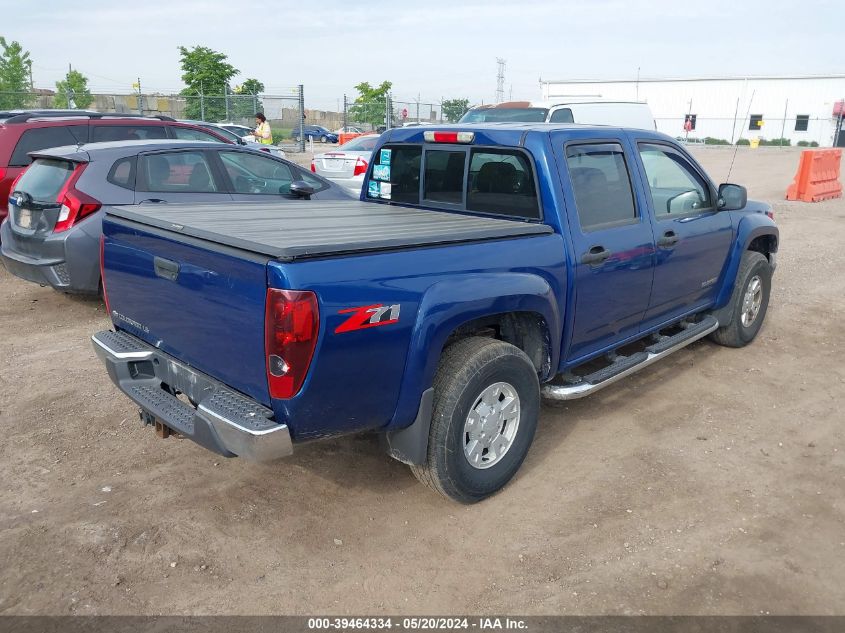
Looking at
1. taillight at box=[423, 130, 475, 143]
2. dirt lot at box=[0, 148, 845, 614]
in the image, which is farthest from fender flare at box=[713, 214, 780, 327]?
taillight at box=[423, 130, 475, 143]

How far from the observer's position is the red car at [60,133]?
321 inches

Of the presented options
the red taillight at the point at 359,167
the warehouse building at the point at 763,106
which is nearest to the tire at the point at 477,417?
the red taillight at the point at 359,167

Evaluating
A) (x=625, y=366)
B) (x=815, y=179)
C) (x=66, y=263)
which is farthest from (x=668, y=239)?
(x=815, y=179)

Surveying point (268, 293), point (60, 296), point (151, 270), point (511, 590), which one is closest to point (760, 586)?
point (511, 590)

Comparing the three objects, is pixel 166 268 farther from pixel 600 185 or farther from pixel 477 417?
pixel 600 185

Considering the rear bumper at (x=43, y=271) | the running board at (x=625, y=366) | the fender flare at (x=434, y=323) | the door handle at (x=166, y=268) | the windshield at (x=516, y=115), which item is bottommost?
the running board at (x=625, y=366)

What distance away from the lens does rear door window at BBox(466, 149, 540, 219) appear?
406cm

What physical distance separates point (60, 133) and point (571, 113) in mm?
8578

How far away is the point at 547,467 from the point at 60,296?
19.4 ft

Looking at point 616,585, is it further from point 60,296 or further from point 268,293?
point 60,296

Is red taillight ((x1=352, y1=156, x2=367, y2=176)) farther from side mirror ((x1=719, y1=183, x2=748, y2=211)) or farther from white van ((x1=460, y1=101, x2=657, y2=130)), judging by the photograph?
side mirror ((x1=719, y1=183, x2=748, y2=211))

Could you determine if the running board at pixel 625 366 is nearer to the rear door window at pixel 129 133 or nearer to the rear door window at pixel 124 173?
the rear door window at pixel 124 173

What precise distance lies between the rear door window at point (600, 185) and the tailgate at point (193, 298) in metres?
2.07

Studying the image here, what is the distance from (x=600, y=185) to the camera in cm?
427
